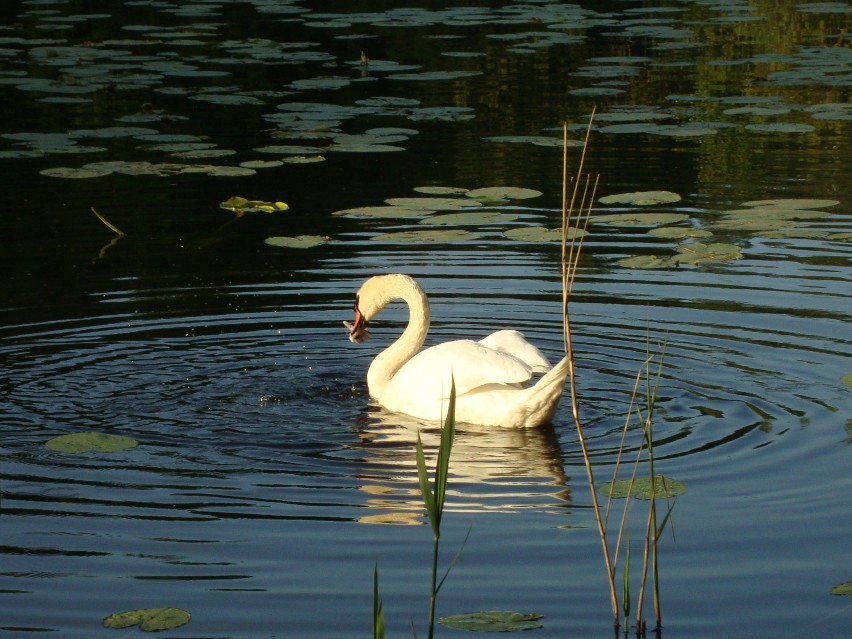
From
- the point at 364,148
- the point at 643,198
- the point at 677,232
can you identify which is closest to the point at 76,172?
the point at 364,148

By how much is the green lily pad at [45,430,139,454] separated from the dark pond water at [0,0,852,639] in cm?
6

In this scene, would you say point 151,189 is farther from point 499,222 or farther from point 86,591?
point 86,591

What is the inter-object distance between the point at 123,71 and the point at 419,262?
9.47 m

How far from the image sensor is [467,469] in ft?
20.1

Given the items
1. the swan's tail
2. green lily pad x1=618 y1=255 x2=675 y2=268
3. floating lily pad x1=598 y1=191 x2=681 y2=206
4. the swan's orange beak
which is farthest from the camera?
floating lily pad x1=598 y1=191 x2=681 y2=206

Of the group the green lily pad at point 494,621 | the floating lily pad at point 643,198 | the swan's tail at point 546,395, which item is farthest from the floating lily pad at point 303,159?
the green lily pad at point 494,621

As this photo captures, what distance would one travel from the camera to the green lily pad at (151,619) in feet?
14.8

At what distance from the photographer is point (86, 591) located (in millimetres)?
4824

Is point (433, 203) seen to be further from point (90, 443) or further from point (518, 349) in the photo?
point (90, 443)

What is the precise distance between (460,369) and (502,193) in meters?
4.68

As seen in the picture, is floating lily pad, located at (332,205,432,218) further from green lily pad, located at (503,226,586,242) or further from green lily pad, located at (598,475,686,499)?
green lily pad, located at (598,475,686,499)

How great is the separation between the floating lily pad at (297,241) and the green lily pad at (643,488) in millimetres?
4606

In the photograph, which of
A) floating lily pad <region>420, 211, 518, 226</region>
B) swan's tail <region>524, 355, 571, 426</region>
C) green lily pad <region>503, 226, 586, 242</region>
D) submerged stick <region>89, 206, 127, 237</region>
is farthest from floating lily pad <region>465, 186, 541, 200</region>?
swan's tail <region>524, 355, 571, 426</region>

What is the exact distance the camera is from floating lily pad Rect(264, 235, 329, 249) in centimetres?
999
